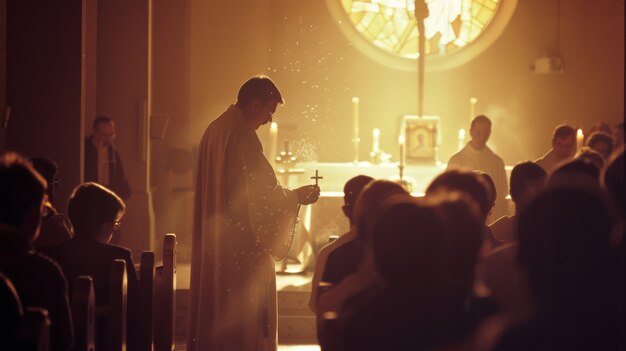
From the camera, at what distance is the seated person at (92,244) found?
4680 millimetres

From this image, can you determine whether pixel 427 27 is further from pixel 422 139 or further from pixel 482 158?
pixel 482 158

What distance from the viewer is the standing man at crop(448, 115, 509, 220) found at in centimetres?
918

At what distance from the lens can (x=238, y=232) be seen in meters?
6.54

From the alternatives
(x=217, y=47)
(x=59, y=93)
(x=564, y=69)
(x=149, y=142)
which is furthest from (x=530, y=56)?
(x=59, y=93)

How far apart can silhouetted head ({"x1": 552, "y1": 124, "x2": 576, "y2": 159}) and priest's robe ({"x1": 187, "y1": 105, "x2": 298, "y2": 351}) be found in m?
3.01

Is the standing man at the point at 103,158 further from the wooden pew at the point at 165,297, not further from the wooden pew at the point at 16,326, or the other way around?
the wooden pew at the point at 16,326

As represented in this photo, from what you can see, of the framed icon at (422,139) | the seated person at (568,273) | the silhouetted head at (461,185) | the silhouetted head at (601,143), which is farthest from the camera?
the framed icon at (422,139)

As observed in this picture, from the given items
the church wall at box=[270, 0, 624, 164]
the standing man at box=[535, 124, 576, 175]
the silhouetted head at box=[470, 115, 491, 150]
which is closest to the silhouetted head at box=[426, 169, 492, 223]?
the standing man at box=[535, 124, 576, 175]

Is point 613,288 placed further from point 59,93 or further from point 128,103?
point 128,103

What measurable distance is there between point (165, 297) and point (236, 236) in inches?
36.5

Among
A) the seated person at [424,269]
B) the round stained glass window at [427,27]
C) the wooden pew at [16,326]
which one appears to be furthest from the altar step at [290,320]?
the seated person at [424,269]

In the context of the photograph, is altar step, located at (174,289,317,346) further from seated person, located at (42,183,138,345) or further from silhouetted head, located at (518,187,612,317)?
silhouetted head, located at (518,187,612,317)

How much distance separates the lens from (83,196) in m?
4.73

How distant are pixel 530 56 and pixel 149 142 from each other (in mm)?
4916
